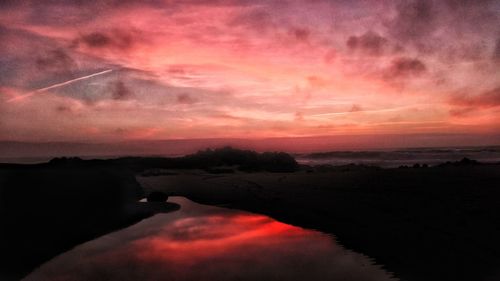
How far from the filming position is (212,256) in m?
16.2

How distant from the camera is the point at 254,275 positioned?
13.4 meters

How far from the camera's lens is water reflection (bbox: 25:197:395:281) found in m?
13.5

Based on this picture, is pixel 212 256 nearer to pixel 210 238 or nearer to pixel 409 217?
pixel 210 238

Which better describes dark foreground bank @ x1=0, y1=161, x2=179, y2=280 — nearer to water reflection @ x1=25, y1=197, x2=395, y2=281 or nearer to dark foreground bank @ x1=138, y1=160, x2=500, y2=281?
water reflection @ x1=25, y1=197, x2=395, y2=281

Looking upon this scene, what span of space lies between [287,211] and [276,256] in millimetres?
11475

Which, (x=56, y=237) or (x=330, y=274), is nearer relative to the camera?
(x=330, y=274)

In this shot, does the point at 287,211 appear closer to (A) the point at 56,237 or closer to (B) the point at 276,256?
(B) the point at 276,256

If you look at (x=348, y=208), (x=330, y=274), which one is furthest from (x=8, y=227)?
(x=348, y=208)

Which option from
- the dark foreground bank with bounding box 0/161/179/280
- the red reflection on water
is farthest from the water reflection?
the dark foreground bank with bounding box 0/161/179/280

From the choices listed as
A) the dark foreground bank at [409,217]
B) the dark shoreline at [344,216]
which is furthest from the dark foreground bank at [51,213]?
the dark foreground bank at [409,217]

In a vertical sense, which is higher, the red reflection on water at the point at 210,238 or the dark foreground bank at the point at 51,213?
the dark foreground bank at the point at 51,213

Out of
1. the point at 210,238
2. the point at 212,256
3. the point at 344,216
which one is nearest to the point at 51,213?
the point at 210,238

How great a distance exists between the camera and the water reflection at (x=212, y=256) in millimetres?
13531

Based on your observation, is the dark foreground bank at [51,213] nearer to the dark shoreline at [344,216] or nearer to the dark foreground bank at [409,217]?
the dark shoreline at [344,216]
